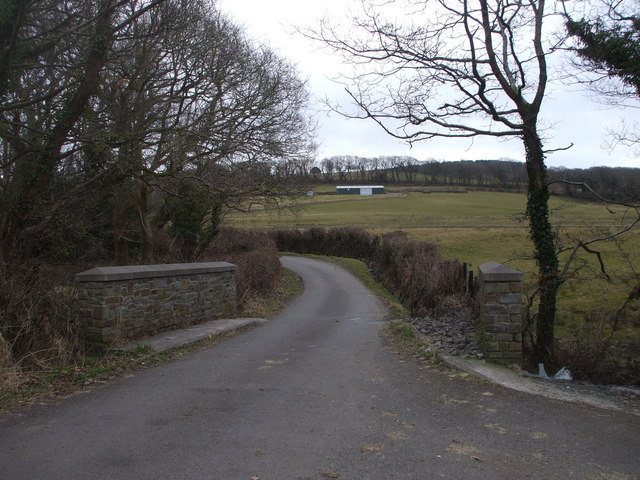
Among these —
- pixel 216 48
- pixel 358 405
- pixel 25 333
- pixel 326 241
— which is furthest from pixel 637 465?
pixel 326 241

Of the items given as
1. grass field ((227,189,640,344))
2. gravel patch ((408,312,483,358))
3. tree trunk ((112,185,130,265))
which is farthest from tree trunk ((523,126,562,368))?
tree trunk ((112,185,130,265))

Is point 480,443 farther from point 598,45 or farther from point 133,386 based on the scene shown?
point 598,45

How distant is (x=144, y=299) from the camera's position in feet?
30.2

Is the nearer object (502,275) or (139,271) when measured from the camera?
(502,275)

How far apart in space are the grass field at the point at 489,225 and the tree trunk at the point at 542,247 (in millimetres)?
466

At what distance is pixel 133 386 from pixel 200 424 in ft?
6.30

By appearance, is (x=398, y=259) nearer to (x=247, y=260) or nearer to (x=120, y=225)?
(x=247, y=260)

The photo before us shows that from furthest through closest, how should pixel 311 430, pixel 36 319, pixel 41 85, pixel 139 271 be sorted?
pixel 41 85 → pixel 139 271 → pixel 36 319 → pixel 311 430

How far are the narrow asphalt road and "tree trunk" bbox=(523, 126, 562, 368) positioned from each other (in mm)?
2973

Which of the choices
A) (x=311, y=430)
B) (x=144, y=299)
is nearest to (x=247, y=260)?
(x=144, y=299)

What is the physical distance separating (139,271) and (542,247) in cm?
742

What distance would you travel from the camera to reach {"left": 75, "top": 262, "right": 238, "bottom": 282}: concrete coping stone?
8.16m

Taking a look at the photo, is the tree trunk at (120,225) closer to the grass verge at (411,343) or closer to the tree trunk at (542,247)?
the grass verge at (411,343)

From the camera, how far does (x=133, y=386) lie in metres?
6.56
